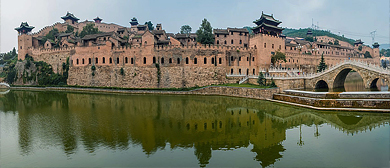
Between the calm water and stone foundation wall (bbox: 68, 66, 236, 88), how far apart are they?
1514 cm

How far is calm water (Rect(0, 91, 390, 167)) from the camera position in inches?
377

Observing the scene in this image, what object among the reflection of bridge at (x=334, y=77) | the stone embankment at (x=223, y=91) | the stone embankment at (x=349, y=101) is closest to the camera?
the stone embankment at (x=349, y=101)

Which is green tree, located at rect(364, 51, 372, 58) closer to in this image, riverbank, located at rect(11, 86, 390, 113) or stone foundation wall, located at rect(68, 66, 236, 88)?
stone foundation wall, located at rect(68, 66, 236, 88)

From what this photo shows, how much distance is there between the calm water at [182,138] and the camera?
31.4 feet

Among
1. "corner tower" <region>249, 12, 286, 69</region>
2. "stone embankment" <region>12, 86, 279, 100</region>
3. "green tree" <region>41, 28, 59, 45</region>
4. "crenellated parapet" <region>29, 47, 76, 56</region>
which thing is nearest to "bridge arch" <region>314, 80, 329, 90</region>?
"stone embankment" <region>12, 86, 279, 100</region>

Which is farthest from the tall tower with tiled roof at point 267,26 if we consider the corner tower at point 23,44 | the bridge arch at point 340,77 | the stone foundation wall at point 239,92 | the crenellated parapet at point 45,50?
the corner tower at point 23,44

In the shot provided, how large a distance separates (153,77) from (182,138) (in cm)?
2476

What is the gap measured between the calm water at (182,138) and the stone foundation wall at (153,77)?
15136 mm

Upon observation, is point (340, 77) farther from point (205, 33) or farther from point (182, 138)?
point (182, 138)

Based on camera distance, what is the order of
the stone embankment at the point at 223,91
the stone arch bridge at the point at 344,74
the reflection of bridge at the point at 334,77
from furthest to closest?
the stone embankment at the point at 223,91 < the reflection of bridge at the point at 334,77 < the stone arch bridge at the point at 344,74

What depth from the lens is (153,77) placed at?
36.1 meters

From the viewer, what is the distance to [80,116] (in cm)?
1802

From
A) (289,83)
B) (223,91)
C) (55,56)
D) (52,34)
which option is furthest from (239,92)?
(52,34)

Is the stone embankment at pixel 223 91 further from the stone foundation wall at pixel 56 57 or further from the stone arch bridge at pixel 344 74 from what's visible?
the stone foundation wall at pixel 56 57
